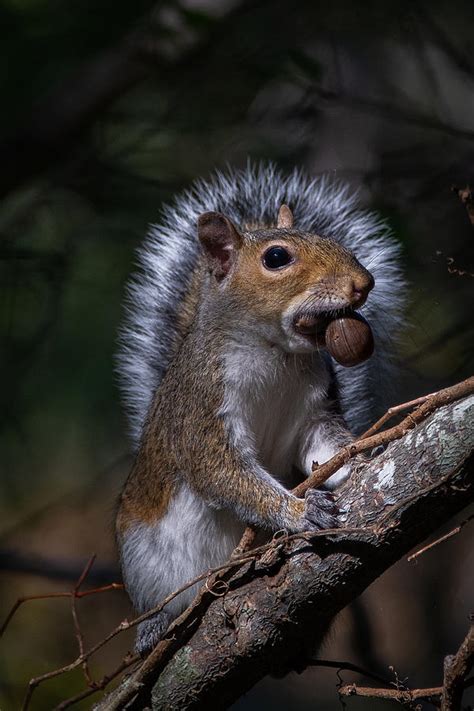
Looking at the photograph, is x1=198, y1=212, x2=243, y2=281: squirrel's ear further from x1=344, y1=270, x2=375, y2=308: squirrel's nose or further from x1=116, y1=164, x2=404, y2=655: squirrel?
x1=344, y1=270, x2=375, y2=308: squirrel's nose

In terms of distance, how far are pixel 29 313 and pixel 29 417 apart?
44cm

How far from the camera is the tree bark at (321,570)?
1.43 meters

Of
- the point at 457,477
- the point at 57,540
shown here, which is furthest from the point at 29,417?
the point at 457,477

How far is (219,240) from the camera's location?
6.60 ft

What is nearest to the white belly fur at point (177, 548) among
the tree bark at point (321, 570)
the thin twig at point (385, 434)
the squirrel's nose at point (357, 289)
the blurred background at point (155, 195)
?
the thin twig at point (385, 434)

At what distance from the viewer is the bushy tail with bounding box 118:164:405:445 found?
2.26 metres

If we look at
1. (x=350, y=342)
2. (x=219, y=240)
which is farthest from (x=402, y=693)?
(x=219, y=240)

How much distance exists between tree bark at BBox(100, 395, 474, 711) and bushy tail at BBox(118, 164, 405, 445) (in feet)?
2.11

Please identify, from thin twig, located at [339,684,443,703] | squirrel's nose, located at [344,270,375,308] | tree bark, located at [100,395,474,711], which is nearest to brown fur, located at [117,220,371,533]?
squirrel's nose, located at [344,270,375,308]

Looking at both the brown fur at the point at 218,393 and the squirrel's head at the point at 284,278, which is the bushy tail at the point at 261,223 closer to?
the brown fur at the point at 218,393

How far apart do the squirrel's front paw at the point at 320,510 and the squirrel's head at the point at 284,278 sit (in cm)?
28

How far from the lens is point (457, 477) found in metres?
1.40

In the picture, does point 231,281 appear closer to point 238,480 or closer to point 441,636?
point 238,480

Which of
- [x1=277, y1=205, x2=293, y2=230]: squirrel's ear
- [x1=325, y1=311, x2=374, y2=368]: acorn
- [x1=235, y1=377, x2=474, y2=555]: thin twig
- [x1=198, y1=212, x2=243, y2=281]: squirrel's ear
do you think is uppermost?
[x1=277, y1=205, x2=293, y2=230]: squirrel's ear
